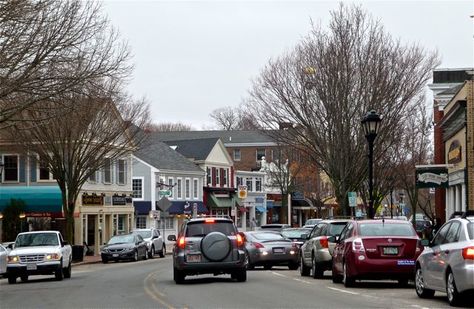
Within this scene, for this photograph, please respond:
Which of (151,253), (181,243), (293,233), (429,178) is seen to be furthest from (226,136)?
(181,243)

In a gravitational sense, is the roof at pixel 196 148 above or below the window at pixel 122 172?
above

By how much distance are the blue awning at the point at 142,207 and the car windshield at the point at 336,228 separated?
42322 millimetres

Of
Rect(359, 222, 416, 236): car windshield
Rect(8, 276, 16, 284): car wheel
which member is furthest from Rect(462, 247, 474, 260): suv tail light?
Rect(8, 276, 16, 284): car wheel

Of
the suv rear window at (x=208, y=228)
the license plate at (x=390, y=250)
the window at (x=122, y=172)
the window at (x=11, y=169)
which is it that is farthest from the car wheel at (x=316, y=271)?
the window at (x=122, y=172)

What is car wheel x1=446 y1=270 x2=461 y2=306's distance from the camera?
14.5 meters

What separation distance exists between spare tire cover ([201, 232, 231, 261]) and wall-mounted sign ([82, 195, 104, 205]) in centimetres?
3219

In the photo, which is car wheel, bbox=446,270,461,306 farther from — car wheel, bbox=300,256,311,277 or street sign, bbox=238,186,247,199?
street sign, bbox=238,186,247,199

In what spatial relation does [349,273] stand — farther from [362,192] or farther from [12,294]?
[362,192]

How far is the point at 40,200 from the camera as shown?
5178cm

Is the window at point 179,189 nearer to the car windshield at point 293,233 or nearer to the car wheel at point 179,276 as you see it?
the car windshield at point 293,233

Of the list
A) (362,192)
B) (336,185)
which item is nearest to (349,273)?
(336,185)

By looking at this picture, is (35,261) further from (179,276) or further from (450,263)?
(450,263)

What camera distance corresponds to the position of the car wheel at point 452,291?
14.5 metres

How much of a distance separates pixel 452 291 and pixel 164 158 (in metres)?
57.2
